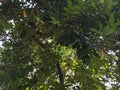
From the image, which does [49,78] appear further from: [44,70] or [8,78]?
[8,78]

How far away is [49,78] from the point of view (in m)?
6.02

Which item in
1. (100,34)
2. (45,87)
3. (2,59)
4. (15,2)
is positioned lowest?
(100,34)

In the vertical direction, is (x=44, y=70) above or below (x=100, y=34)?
above

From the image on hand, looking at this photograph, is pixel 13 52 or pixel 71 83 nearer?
pixel 13 52

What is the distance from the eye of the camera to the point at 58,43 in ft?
13.8

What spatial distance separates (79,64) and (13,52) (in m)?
1.59

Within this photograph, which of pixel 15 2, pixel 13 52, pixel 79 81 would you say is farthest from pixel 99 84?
pixel 15 2

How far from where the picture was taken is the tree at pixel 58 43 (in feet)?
11.3

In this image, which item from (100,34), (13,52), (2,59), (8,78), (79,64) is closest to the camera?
(100,34)

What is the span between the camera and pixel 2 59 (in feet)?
17.6

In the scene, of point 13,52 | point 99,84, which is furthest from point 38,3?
point 99,84

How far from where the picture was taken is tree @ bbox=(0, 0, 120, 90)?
3.46 metres

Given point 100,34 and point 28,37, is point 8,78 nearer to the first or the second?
point 28,37

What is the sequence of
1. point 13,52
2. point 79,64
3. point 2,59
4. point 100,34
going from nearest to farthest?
point 100,34 < point 13,52 < point 2,59 < point 79,64
